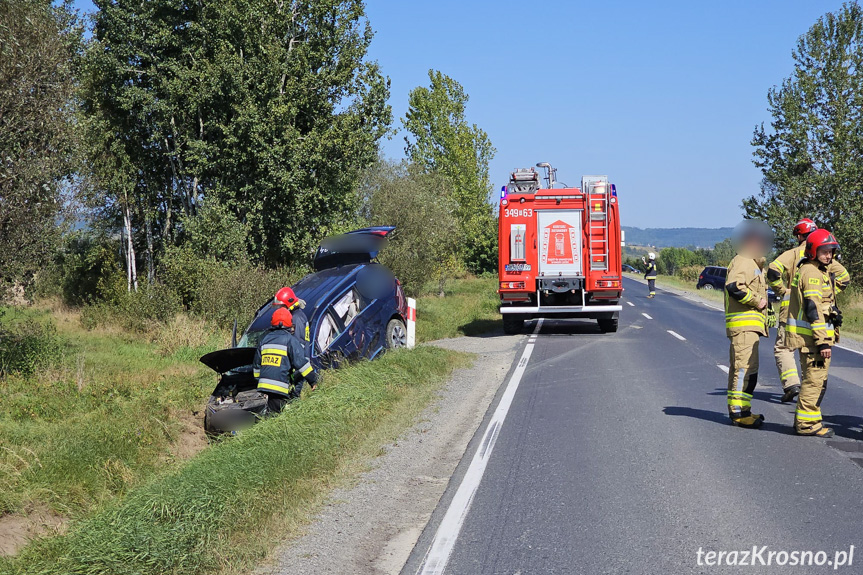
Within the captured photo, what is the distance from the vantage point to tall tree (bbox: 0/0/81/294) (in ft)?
39.0

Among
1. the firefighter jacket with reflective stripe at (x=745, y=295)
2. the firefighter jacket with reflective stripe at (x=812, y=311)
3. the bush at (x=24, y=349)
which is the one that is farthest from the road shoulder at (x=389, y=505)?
the bush at (x=24, y=349)

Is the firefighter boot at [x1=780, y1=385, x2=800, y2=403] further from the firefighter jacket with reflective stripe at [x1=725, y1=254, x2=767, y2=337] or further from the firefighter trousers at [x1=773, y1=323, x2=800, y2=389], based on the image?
the firefighter jacket with reflective stripe at [x1=725, y1=254, x2=767, y2=337]

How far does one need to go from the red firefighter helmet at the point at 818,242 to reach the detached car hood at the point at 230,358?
6410 millimetres

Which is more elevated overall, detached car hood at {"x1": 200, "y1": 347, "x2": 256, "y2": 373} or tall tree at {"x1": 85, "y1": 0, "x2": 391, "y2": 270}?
tall tree at {"x1": 85, "y1": 0, "x2": 391, "y2": 270}

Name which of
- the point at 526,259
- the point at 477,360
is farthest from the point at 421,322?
the point at 477,360

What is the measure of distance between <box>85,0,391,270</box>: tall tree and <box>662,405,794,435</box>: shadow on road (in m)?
14.4

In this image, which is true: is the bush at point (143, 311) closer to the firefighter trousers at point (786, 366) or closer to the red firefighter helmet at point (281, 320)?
the red firefighter helmet at point (281, 320)

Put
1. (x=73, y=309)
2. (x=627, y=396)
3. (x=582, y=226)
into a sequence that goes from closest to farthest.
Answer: (x=627, y=396) < (x=582, y=226) < (x=73, y=309)

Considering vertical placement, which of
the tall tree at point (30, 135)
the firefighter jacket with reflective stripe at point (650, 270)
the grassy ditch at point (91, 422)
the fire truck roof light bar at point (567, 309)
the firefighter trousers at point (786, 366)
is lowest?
the grassy ditch at point (91, 422)

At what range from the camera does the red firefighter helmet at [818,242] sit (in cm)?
765

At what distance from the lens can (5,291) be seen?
12.3 metres

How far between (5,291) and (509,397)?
775 cm

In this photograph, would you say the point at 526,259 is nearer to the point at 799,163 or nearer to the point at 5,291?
the point at 5,291

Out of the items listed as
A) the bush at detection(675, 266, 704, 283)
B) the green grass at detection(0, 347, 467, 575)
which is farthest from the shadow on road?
the bush at detection(675, 266, 704, 283)
